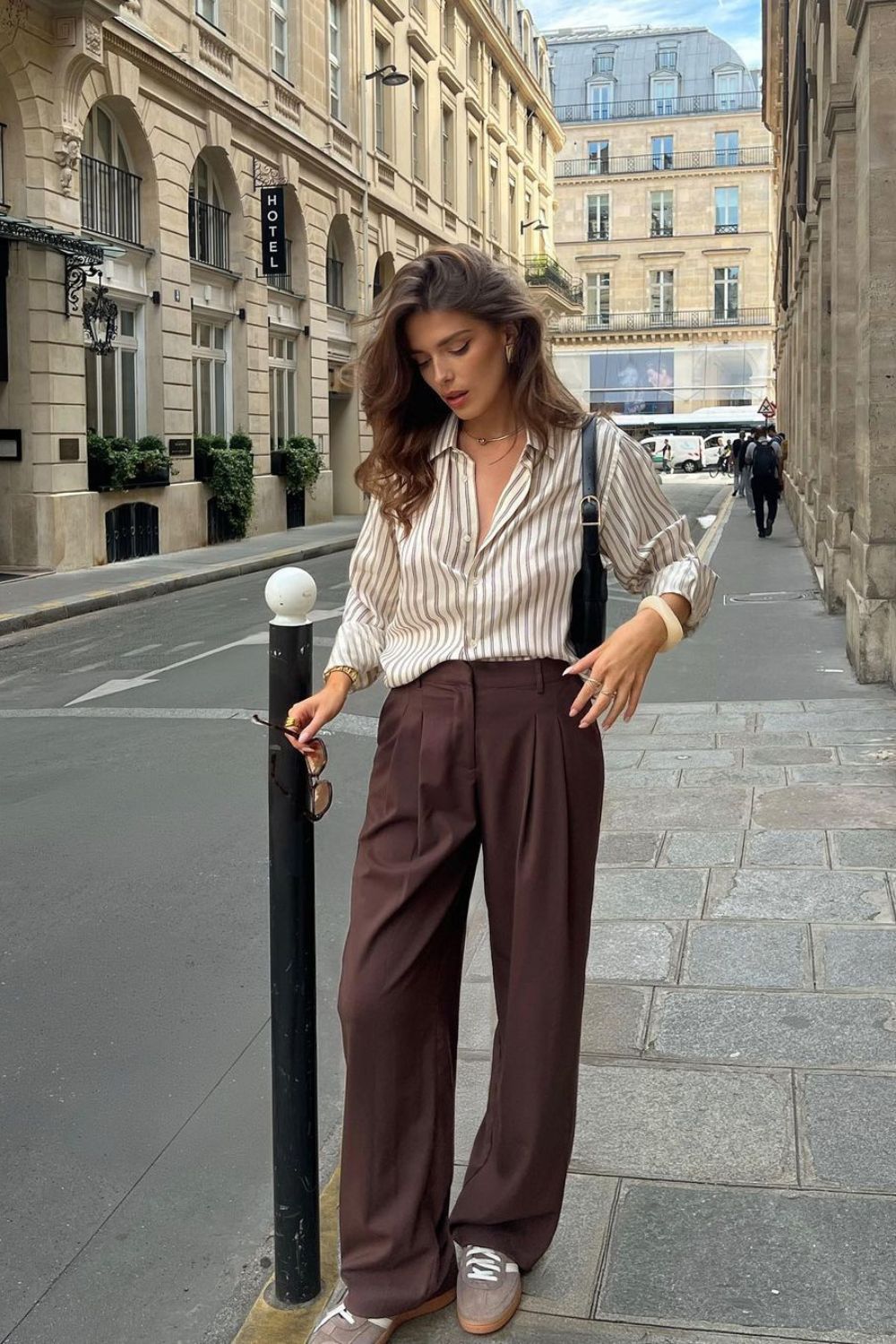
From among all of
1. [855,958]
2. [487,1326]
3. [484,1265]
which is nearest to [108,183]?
[855,958]

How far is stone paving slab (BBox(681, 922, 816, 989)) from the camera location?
423cm

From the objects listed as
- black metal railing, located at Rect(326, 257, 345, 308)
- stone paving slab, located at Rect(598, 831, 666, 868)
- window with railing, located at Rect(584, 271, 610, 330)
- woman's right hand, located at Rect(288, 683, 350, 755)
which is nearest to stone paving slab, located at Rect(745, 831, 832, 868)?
stone paving slab, located at Rect(598, 831, 666, 868)

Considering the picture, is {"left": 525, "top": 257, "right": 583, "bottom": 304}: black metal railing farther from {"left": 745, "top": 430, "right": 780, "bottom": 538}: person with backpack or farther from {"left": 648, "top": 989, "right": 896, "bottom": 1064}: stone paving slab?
{"left": 648, "top": 989, "right": 896, "bottom": 1064}: stone paving slab

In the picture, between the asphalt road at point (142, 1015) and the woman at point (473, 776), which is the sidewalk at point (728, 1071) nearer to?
the woman at point (473, 776)

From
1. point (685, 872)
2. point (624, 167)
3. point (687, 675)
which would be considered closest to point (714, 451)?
point (624, 167)

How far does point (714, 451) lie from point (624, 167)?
79.1ft

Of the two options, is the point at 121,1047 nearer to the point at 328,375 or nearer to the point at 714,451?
the point at 328,375

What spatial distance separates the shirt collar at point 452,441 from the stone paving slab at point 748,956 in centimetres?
211

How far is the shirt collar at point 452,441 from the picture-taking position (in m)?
2.60

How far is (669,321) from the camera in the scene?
80.6 meters

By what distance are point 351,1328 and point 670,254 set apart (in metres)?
83.1

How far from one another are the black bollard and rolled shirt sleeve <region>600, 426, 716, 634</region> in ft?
1.81

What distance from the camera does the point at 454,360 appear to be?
254cm

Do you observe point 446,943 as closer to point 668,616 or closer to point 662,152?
point 668,616
